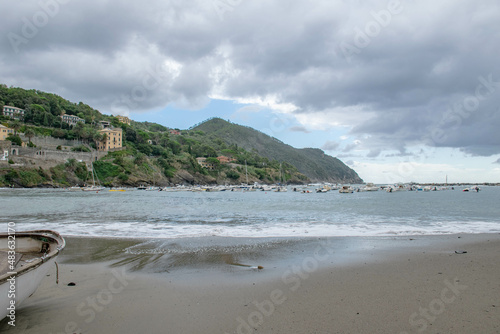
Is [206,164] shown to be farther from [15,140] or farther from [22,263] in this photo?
[22,263]

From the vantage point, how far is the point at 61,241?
5.95 m

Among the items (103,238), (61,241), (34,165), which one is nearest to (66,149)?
(34,165)

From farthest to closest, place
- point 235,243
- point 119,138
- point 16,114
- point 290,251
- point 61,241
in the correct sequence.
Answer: point 119,138
point 16,114
point 235,243
point 290,251
point 61,241

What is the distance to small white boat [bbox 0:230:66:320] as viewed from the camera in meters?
4.09

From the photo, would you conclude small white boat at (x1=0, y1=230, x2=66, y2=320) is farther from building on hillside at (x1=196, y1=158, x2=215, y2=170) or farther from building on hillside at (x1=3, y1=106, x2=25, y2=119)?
building on hillside at (x1=196, y1=158, x2=215, y2=170)

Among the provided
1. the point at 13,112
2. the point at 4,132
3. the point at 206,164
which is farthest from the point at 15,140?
the point at 206,164

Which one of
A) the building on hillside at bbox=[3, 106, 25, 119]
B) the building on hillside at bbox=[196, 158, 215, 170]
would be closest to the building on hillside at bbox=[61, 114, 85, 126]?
the building on hillside at bbox=[3, 106, 25, 119]

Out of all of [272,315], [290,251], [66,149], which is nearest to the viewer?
[272,315]

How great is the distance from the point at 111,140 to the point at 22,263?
5483 inches

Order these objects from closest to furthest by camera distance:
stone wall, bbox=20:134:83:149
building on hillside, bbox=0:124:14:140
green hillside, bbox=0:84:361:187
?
green hillside, bbox=0:84:361:187, building on hillside, bbox=0:124:14:140, stone wall, bbox=20:134:83:149

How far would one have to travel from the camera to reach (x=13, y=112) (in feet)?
412

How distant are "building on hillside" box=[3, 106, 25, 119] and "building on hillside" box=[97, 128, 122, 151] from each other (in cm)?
3389

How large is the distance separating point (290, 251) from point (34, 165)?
10424cm

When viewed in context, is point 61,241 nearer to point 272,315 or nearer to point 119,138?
point 272,315
